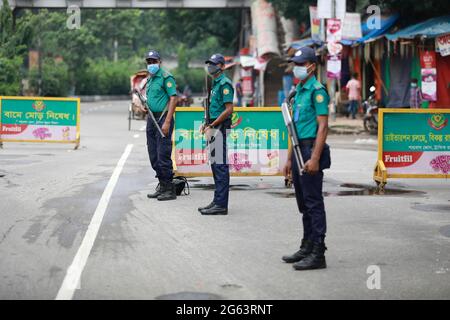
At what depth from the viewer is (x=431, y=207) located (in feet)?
39.4

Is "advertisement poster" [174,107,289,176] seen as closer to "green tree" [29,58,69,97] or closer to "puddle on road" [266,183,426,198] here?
"puddle on road" [266,183,426,198]

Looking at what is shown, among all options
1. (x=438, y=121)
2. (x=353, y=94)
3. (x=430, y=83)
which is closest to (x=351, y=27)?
(x=430, y=83)

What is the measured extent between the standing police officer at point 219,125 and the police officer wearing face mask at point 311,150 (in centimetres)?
304

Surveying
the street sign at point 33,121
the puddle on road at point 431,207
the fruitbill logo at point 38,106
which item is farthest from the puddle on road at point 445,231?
the fruitbill logo at point 38,106

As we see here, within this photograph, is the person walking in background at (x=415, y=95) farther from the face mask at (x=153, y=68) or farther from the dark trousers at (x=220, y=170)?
the dark trousers at (x=220, y=170)

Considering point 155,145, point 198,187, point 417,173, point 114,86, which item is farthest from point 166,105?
point 114,86

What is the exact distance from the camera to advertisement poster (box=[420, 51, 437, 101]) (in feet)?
86.5

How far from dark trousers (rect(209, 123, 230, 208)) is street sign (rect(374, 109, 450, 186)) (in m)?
3.69

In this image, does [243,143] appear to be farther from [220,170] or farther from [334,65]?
[334,65]

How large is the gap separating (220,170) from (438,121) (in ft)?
15.2

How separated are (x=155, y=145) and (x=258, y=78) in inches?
1565

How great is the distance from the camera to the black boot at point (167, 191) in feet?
41.0

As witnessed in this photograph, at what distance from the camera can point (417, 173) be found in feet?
46.7
